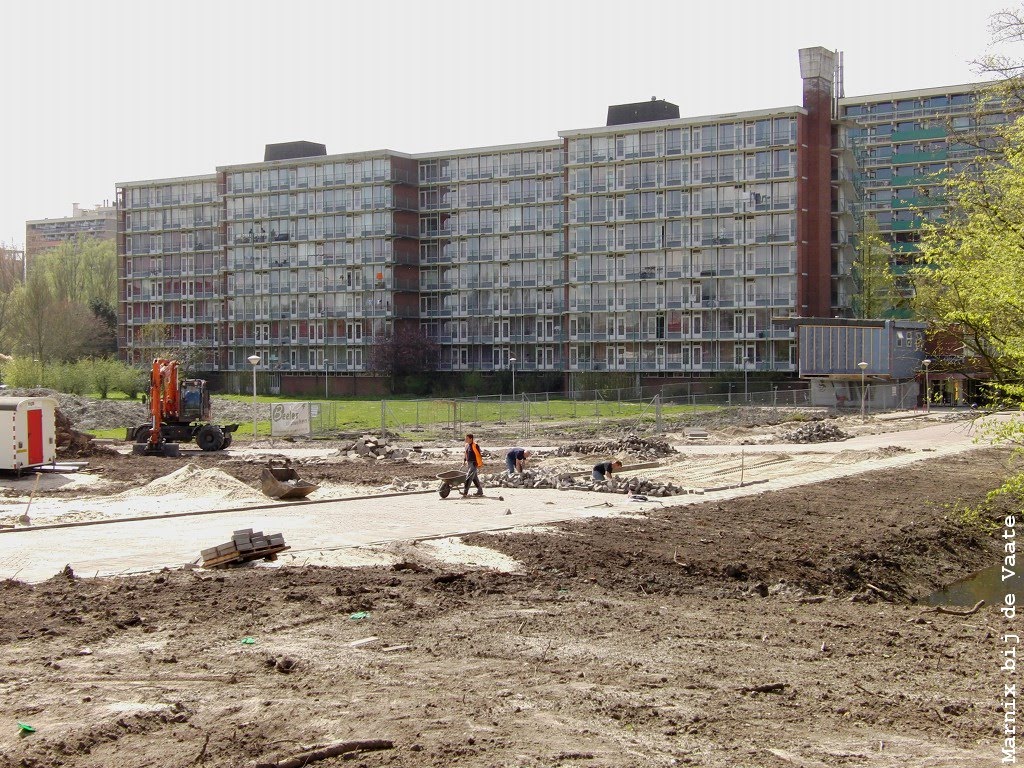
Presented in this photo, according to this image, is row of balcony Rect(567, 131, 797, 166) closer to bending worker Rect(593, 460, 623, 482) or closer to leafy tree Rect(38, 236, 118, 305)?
leafy tree Rect(38, 236, 118, 305)

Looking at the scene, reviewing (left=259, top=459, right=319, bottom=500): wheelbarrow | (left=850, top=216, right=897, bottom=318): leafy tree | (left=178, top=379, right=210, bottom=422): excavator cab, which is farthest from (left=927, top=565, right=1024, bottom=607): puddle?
(left=850, top=216, right=897, bottom=318): leafy tree

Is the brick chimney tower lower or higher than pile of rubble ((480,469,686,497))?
higher

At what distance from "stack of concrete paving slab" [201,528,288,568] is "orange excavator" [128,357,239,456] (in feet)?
88.3

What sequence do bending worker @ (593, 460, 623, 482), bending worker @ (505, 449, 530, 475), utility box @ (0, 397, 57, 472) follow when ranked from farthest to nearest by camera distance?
utility box @ (0, 397, 57, 472), bending worker @ (505, 449, 530, 475), bending worker @ (593, 460, 623, 482)

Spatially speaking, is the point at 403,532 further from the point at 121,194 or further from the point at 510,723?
the point at 121,194

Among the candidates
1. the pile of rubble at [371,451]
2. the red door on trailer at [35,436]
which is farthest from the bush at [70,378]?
the red door on trailer at [35,436]

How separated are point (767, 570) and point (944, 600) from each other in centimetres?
357

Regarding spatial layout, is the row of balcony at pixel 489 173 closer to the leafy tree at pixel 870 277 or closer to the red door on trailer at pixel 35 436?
the leafy tree at pixel 870 277

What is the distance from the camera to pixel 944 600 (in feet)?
64.4

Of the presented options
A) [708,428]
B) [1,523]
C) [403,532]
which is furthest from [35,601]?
[708,428]

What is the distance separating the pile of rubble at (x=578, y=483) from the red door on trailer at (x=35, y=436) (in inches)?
574

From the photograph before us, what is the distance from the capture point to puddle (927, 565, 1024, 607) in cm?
1948

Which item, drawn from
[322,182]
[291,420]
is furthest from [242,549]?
[322,182]

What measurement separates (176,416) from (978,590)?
1343 inches
